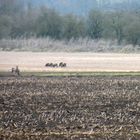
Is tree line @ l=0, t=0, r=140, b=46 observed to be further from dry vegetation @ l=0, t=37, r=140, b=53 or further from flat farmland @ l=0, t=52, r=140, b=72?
flat farmland @ l=0, t=52, r=140, b=72

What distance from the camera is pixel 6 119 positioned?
19.6 meters

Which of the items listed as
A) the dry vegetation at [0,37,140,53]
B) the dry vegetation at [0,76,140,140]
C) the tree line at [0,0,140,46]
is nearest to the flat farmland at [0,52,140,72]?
the dry vegetation at [0,76,140,140]

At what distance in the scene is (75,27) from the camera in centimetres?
10394

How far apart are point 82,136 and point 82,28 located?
294 feet

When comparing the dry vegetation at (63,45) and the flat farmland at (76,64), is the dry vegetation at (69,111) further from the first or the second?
the dry vegetation at (63,45)

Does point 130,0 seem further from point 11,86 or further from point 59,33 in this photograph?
point 11,86

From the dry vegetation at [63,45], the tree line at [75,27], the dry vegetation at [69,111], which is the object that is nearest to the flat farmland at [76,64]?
the dry vegetation at [69,111]

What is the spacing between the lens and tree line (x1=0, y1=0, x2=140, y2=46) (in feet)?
334

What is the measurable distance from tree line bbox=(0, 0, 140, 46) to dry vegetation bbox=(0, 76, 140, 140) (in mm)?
67871

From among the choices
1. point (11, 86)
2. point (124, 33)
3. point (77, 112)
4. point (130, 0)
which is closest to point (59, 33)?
point (124, 33)

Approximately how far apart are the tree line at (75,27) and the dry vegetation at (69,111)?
223 ft

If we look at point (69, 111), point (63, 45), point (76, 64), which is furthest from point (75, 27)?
point (69, 111)

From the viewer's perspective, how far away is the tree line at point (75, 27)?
10168 cm

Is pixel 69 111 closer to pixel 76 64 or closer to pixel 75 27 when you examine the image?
pixel 76 64
